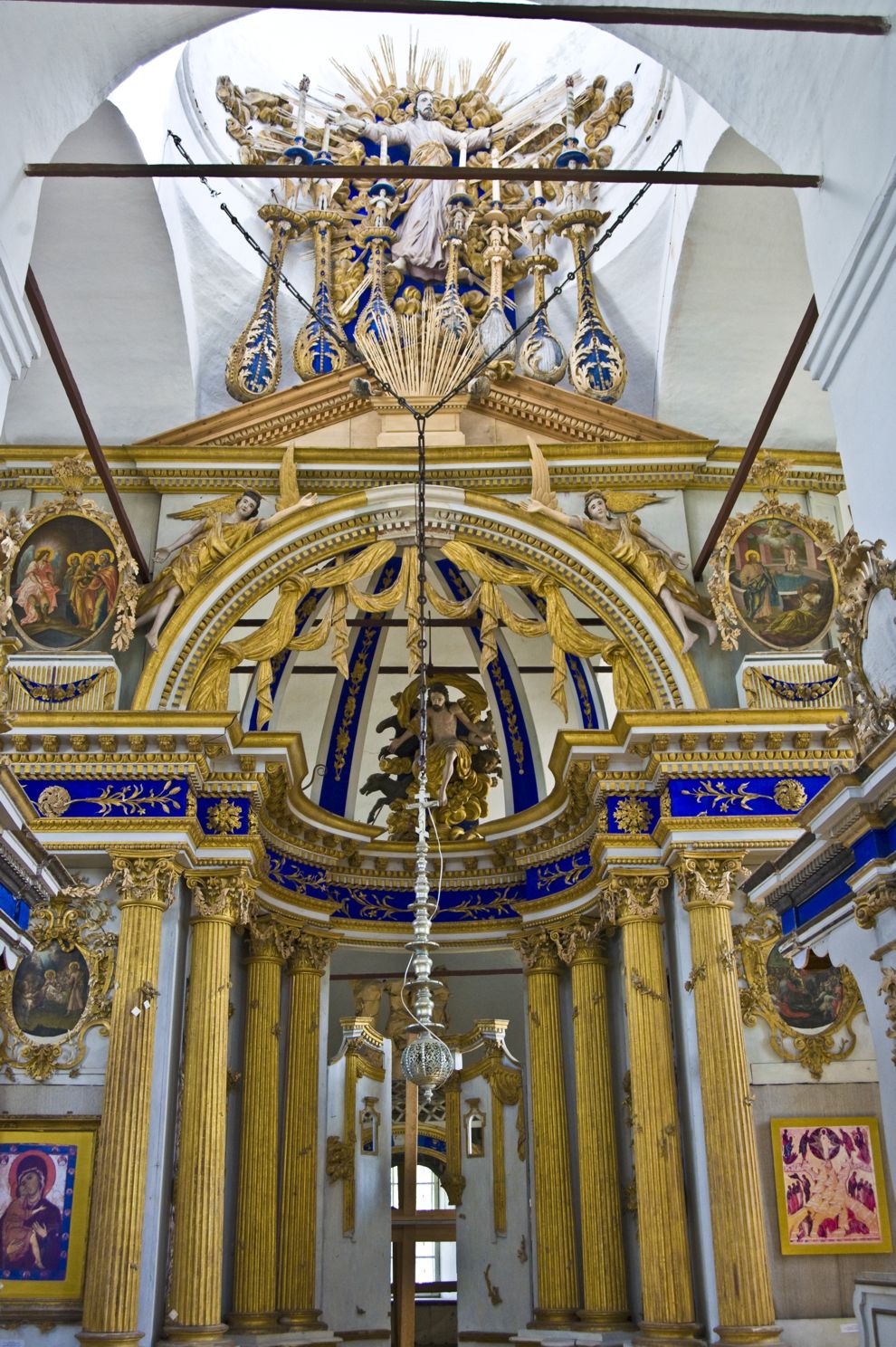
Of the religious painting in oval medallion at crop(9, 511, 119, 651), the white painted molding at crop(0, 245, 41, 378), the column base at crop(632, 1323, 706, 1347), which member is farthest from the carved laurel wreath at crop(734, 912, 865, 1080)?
the white painted molding at crop(0, 245, 41, 378)

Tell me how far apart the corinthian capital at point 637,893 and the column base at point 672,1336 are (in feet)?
10.5

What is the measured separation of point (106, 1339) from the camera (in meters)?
10.1

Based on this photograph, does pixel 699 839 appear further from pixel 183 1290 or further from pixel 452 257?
pixel 452 257

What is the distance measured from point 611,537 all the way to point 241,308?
195 inches

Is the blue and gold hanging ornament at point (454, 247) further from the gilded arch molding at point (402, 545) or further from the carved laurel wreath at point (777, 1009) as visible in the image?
the carved laurel wreath at point (777, 1009)

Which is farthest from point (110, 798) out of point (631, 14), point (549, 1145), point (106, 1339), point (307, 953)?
point (631, 14)

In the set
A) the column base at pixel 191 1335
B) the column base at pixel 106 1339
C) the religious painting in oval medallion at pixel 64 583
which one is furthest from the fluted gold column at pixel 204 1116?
the religious painting in oval medallion at pixel 64 583

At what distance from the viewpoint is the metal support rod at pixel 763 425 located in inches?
348

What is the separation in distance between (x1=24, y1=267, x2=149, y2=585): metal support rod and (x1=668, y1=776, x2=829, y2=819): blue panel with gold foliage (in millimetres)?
5282

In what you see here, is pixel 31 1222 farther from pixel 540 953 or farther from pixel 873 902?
pixel 873 902

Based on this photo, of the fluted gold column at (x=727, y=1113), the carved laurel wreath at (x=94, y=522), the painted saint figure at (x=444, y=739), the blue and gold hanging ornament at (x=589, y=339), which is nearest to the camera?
the fluted gold column at (x=727, y=1113)

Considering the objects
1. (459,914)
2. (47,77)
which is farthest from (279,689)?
(47,77)

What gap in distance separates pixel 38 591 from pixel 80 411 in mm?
2576

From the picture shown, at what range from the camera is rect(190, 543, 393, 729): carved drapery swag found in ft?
40.8
